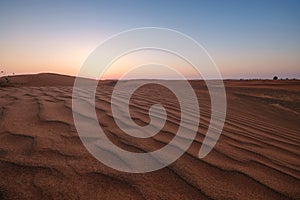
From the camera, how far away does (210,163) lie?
1.67 meters

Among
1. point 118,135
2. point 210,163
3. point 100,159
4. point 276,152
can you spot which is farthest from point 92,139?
point 276,152

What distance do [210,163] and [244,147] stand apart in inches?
24.9

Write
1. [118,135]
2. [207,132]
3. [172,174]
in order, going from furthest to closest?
[207,132] < [118,135] < [172,174]

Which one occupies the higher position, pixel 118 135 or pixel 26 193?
pixel 118 135

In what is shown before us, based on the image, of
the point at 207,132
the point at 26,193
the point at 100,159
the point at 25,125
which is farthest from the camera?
the point at 207,132

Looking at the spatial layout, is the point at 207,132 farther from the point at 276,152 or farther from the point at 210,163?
the point at 210,163

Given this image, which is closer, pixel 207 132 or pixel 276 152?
pixel 276 152

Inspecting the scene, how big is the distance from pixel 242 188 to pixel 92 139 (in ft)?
3.60

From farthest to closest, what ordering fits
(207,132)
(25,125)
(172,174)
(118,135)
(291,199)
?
(207,132) → (25,125) → (118,135) → (172,174) → (291,199)

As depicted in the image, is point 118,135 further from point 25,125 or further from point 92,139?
point 25,125

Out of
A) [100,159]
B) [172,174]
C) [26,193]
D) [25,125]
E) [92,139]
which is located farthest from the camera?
[25,125]

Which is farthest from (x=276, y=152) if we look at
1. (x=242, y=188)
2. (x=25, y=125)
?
(x=25, y=125)

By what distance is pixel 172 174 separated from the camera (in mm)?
1465

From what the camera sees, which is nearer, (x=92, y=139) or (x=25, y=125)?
(x=92, y=139)
